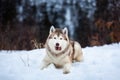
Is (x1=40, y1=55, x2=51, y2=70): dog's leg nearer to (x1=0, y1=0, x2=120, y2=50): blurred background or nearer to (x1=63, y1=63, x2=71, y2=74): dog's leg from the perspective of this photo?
(x1=63, y1=63, x2=71, y2=74): dog's leg

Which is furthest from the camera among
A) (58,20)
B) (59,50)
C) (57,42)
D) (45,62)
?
(58,20)

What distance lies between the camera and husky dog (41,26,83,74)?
730 cm

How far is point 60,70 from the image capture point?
294 inches

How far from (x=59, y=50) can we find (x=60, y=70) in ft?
1.15

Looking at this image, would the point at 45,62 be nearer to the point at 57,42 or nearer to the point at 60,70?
the point at 60,70

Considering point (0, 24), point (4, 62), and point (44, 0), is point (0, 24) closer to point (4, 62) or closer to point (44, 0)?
point (44, 0)

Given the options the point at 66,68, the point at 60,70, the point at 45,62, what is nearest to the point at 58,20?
the point at 45,62

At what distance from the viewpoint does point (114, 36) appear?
43.8 ft

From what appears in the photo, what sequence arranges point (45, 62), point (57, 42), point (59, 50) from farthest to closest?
point (45, 62)
point (59, 50)
point (57, 42)

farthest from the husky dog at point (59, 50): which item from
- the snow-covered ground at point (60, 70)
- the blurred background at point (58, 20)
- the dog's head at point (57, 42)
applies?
the blurred background at point (58, 20)

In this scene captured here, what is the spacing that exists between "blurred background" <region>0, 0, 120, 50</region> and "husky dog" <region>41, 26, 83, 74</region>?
3.95 m

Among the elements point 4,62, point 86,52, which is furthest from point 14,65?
point 86,52

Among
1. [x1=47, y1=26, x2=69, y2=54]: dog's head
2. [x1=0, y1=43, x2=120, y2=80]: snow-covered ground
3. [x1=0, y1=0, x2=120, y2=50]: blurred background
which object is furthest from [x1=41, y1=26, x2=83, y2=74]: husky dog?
[x1=0, y1=0, x2=120, y2=50]: blurred background

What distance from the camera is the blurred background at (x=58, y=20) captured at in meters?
13.1
